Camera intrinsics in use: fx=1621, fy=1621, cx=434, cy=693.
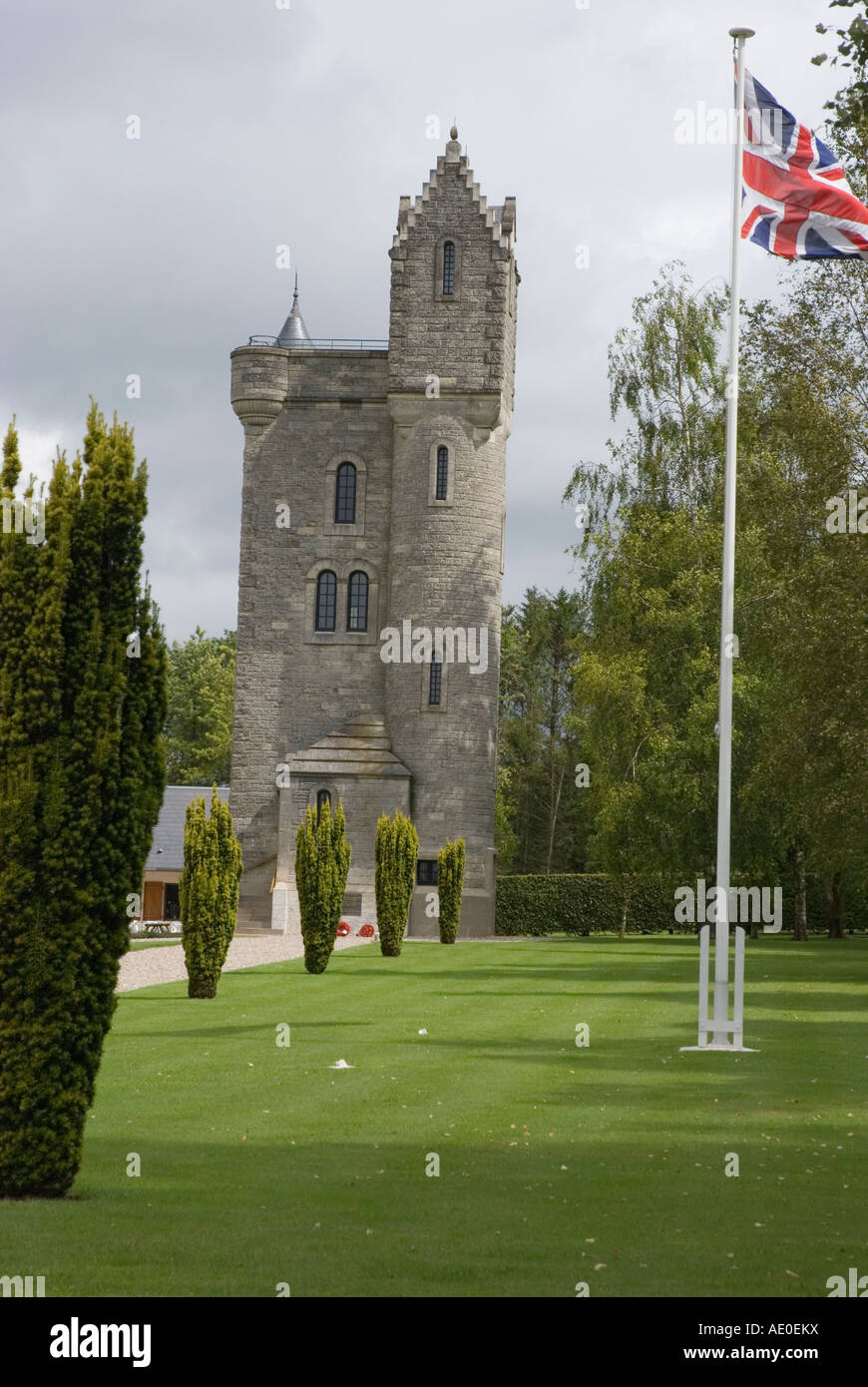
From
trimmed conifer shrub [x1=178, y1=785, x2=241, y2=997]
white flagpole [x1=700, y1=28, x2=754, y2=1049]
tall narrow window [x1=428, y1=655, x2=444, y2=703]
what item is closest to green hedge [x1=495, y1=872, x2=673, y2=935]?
tall narrow window [x1=428, y1=655, x2=444, y2=703]

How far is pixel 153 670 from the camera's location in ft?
32.0

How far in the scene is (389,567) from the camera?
4919 cm

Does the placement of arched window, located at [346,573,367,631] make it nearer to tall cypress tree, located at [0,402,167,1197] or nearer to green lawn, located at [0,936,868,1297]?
green lawn, located at [0,936,868,1297]

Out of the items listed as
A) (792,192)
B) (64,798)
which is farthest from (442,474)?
(64,798)

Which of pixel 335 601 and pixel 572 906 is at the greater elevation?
pixel 335 601

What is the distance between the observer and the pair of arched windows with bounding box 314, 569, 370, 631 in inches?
1949

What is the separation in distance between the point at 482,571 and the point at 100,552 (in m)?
38.5

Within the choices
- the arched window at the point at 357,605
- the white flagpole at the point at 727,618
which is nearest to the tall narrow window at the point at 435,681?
the arched window at the point at 357,605

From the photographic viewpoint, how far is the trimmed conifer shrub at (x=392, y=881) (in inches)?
1368

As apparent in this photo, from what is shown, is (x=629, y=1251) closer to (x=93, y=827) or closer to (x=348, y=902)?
(x=93, y=827)

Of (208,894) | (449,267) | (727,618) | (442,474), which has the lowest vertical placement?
(208,894)

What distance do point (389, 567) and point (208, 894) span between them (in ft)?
86.5

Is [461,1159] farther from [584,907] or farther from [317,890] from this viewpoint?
[584,907]

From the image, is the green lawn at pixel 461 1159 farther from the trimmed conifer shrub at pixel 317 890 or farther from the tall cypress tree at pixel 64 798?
the trimmed conifer shrub at pixel 317 890
